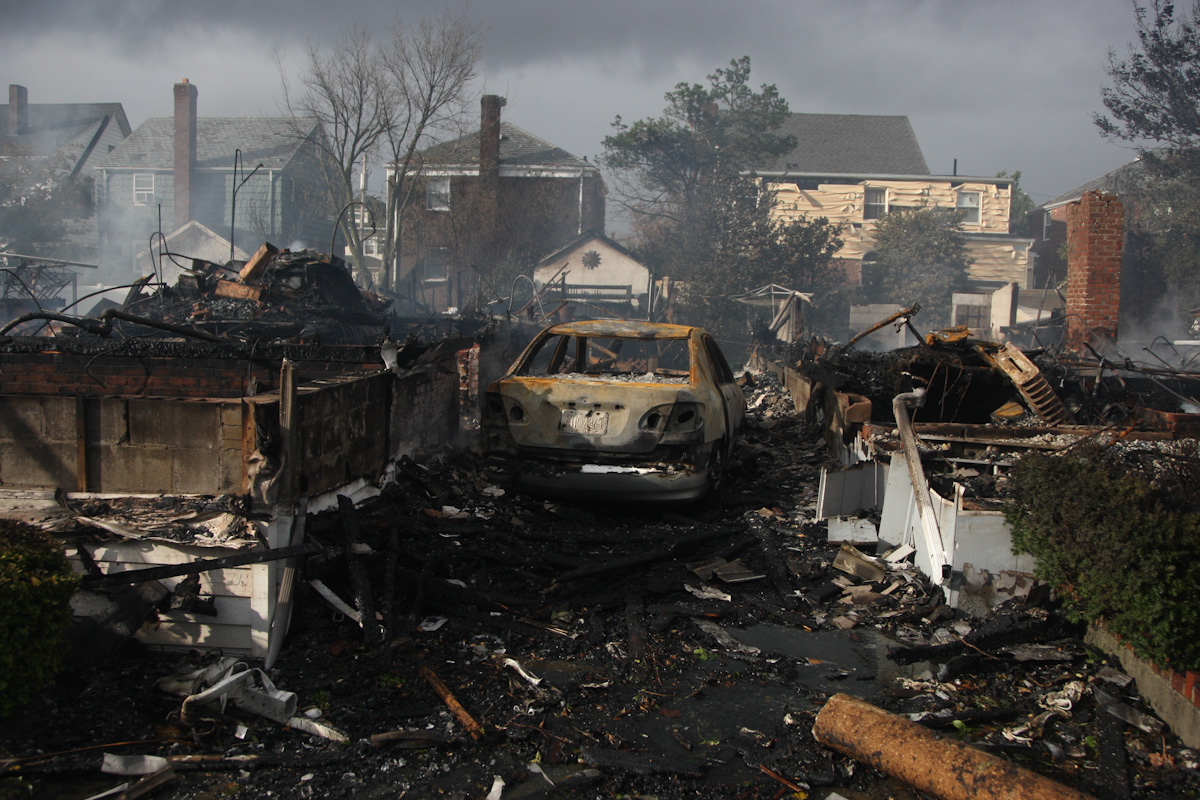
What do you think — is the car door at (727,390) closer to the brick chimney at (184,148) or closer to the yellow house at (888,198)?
the yellow house at (888,198)

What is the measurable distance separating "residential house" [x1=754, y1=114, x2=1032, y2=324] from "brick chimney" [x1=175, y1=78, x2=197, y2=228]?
25226mm

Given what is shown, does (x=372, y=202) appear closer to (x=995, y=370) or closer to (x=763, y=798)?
(x=995, y=370)

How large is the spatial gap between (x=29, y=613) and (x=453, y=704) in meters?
1.65

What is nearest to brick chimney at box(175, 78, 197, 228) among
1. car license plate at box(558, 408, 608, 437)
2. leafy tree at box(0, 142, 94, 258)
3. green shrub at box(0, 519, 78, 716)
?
leafy tree at box(0, 142, 94, 258)

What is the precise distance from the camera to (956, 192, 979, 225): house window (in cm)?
3612

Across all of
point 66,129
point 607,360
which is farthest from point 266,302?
point 66,129

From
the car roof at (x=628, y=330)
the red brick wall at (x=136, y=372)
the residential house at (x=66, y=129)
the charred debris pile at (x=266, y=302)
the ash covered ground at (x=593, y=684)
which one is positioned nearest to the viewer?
the ash covered ground at (x=593, y=684)

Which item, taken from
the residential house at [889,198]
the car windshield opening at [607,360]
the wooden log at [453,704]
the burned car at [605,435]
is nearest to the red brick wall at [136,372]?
the burned car at [605,435]

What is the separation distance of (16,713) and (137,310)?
12.2m

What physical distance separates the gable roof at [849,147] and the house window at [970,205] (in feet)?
6.88

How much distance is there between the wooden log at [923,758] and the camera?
8.91ft

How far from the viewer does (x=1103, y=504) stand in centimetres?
387

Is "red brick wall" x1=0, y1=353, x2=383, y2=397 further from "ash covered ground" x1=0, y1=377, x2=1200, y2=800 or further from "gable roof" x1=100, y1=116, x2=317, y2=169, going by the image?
"gable roof" x1=100, y1=116, x2=317, y2=169

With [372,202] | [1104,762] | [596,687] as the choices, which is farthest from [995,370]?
[372,202]
